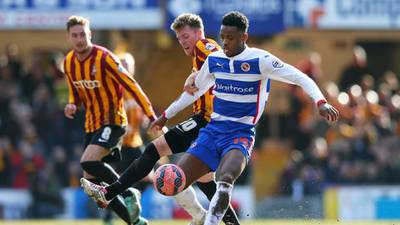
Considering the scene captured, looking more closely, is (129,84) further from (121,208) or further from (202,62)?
(121,208)

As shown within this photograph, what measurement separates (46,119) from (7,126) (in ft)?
2.28

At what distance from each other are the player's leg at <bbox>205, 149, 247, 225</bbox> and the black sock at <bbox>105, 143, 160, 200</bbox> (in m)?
1.06

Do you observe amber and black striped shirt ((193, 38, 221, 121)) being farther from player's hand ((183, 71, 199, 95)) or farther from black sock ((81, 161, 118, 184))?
black sock ((81, 161, 118, 184))

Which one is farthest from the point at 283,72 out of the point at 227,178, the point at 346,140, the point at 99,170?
the point at 346,140

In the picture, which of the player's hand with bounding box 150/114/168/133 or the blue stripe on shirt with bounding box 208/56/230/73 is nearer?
the blue stripe on shirt with bounding box 208/56/230/73

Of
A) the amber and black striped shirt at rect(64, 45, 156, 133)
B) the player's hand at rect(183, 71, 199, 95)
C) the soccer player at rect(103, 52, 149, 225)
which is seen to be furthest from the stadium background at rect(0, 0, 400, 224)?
the player's hand at rect(183, 71, 199, 95)

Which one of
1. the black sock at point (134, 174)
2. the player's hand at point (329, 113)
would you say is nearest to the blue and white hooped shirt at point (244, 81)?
the player's hand at point (329, 113)

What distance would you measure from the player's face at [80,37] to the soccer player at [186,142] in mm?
1232

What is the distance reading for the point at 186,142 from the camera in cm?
1163

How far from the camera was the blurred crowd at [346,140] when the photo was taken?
21062 millimetres

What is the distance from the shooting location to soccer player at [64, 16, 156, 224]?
12438 mm

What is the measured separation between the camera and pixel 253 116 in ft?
35.7

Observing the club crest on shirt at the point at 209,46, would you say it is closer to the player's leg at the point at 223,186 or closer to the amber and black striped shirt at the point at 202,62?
the amber and black striped shirt at the point at 202,62

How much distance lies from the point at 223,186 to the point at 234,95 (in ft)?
3.18
